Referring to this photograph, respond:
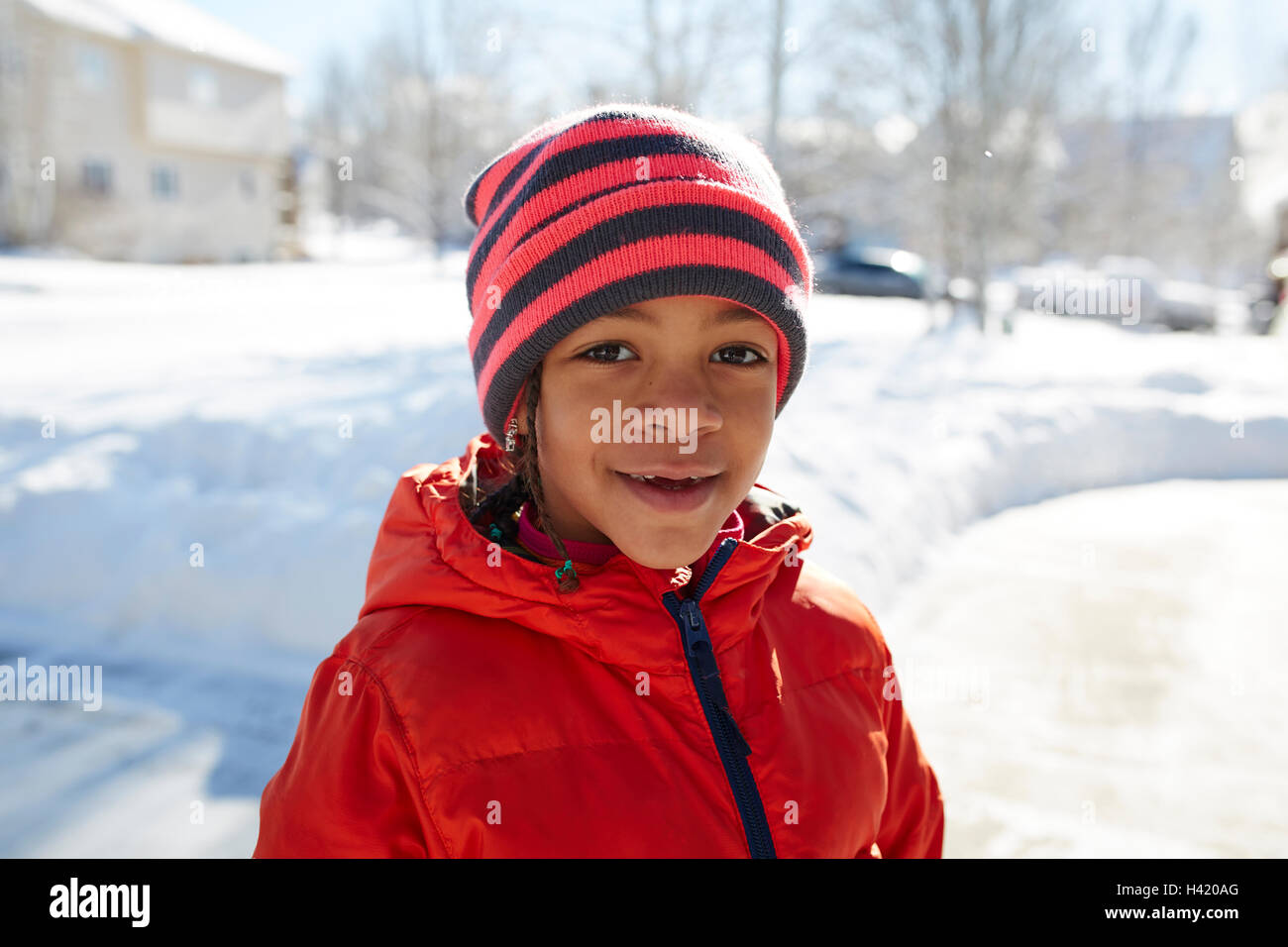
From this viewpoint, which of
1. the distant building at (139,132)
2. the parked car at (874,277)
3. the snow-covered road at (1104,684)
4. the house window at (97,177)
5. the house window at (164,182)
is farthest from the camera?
the house window at (164,182)

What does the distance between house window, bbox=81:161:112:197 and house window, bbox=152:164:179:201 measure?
1.32 m

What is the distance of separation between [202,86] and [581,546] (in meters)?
27.7

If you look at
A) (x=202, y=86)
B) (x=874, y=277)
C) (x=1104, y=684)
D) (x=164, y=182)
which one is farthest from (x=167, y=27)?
(x=1104, y=684)

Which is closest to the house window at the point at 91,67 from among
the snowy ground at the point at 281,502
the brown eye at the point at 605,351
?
the snowy ground at the point at 281,502

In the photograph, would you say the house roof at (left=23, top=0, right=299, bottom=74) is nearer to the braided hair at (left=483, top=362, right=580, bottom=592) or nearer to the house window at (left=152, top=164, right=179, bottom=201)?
the house window at (left=152, top=164, right=179, bottom=201)

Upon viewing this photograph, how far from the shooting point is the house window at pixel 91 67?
21.0 m

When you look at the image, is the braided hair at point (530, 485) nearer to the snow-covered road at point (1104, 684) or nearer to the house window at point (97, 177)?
the snow-covered road at point (1104, 684)

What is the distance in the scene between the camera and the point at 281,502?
3.53 meters

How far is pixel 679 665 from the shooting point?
45.9 inches

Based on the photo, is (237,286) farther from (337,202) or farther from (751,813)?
(337,202)

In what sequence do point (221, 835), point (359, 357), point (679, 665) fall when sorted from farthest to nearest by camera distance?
1. point (359, 357)
2. point (221, 835)
3. point (679, 665)

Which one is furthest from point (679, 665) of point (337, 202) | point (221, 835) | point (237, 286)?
point (337, 202)

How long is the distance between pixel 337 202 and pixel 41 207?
2178 cm

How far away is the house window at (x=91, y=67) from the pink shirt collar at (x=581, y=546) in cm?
2562
